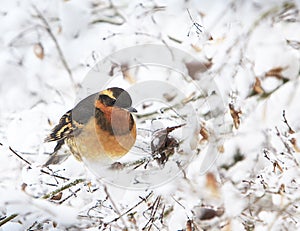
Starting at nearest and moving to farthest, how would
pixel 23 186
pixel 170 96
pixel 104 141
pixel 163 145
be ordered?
pixel 163 145
pixel 23 186
pixel 104 141
pixel 170 96

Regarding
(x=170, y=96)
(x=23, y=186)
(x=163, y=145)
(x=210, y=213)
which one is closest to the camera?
(x=210, y=213)

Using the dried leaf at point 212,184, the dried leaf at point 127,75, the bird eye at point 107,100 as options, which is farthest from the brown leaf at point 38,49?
the dried leaf at point 212,184

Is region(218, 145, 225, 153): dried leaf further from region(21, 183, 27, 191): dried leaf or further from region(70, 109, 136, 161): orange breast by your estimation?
region(21, 183, 27, 191): dried leaf

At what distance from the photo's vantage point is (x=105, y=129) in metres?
2.41

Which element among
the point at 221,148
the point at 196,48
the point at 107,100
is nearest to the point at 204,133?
the point at 221,148

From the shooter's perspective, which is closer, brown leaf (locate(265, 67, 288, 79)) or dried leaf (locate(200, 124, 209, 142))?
brown leaf (locate(265, 67, 288, 79))

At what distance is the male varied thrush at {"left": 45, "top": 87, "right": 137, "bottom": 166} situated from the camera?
93.9 inches

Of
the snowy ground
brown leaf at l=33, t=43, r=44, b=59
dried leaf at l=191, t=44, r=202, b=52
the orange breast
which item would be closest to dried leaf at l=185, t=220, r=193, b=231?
the snowy ground

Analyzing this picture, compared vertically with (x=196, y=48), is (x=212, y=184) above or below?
below

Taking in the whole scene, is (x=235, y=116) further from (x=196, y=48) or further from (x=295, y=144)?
(x=196, y=48)

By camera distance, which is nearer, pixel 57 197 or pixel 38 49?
pixel 57 197

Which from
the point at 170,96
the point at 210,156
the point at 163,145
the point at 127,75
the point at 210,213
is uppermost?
the point at 127,75

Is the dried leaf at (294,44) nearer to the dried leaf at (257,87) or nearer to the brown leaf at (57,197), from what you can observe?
the dried leaf at (257,87)

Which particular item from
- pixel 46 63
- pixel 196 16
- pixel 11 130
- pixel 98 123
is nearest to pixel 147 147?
pixel 98 123
